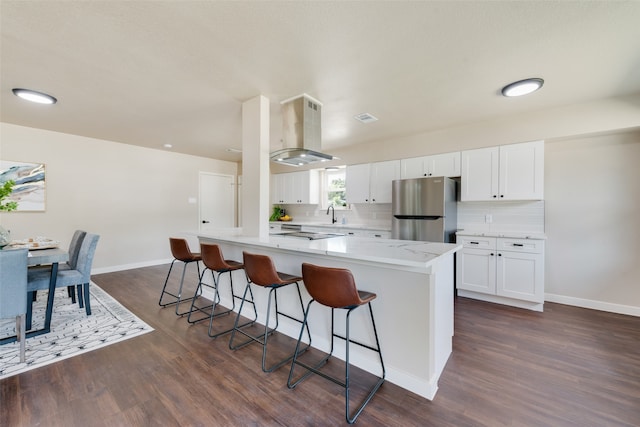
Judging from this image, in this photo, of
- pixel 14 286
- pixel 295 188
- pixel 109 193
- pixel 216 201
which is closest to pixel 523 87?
pixel 295 188

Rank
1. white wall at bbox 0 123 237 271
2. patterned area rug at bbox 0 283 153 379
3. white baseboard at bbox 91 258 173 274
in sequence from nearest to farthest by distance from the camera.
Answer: patterned area rug at bbox 0 283 153 379 < white wall at bbox 0 123 237 271 < white baseboard at bbox 91 258 173 274

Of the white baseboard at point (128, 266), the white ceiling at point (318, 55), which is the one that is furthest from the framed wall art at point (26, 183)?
the white baseboard at point (128, 266)

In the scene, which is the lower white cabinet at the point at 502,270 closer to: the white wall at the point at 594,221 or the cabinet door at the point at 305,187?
the white wall at the point at 594,221

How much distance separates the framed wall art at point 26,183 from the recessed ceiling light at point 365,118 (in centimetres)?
503

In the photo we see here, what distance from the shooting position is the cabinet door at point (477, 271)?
136 inches

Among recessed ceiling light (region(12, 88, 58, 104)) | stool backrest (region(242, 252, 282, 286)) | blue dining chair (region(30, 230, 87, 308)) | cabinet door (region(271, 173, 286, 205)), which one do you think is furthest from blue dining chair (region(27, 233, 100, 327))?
cabinet door (region(271, 173, 286, 205))

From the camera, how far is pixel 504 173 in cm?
358

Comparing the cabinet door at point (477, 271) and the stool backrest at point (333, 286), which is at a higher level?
the stool backrest at point (333, 286)

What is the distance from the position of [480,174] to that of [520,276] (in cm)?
144

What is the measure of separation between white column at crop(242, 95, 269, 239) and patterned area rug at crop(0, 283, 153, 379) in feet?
5.03

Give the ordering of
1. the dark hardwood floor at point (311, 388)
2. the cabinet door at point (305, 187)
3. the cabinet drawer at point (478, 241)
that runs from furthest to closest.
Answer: the cabinet door at point (305, 187) < the cabinet drawer at point (478, 241) < the dark hardwood floor at point (311, 388)

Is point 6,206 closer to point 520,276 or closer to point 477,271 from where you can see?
point 477,271

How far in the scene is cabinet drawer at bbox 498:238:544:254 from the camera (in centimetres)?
318

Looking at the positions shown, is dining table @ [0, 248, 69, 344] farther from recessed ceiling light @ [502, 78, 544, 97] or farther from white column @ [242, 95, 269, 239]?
recessed ceiling light @ [502, 78, 544, 97]
